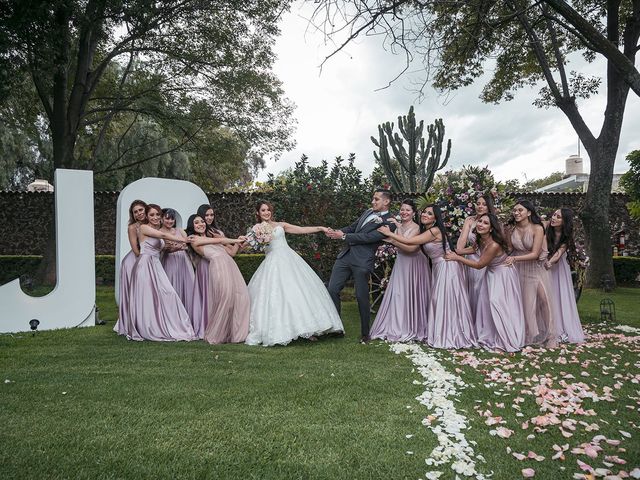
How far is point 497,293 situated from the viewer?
6055 millimetres

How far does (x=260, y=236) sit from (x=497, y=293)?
3215 mm

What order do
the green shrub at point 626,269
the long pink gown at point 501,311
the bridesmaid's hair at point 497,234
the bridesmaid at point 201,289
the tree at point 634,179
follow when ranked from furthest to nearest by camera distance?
1. the green shrub at point 626,269
2. the tree at point 634,179
3. the bridesmaid at point 201,289
4. the bridesmaid's hair at point 497,234
5. the long pink gown at point 501,311

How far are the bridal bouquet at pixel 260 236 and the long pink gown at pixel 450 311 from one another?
236cm

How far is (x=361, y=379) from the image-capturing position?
448 cm

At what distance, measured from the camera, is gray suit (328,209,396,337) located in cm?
641

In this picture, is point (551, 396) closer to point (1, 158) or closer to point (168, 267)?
point (168, 267)

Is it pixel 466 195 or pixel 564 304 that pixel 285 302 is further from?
pixel 564 304

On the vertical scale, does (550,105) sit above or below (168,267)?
above

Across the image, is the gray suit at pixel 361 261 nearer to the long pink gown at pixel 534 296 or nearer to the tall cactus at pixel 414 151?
the long pink gown at pixel 534 296

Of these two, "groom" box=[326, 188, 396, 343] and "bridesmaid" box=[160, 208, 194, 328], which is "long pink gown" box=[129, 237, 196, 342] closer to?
"bridesmaid" box=[160, 208, 194, 328]

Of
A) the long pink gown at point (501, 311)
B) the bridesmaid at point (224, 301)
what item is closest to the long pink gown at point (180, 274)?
the bridesmaid at point (224, 301)

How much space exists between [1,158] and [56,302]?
15.7 m

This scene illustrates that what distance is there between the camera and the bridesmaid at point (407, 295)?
6594mm

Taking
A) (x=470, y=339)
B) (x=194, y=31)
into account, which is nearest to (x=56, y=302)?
(x=470, y=339)
